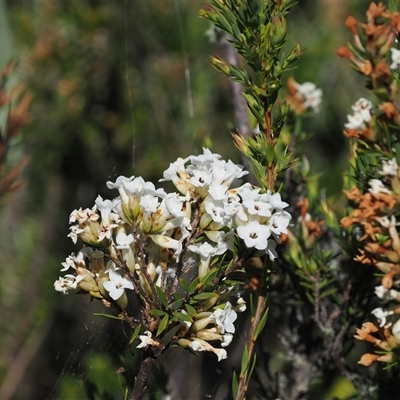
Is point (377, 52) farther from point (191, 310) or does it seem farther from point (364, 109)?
point (191, 310)

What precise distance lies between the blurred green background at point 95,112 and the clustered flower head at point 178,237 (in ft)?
3.67

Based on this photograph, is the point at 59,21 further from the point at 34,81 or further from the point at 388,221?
the point at 388,221

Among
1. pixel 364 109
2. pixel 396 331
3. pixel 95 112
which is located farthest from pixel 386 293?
pixel 95 112

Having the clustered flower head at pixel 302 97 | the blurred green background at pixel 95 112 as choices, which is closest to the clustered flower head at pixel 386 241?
the clustered flower head at pixel 302 97

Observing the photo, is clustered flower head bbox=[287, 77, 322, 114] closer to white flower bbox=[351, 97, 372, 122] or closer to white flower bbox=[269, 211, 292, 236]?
white flower bbox=[351, 97, 372, 122]

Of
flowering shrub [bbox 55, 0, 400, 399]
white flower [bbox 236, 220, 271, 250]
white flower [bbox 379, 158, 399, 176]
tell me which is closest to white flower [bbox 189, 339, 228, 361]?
flowering shrub [bbox 55, 0, 400, 399]

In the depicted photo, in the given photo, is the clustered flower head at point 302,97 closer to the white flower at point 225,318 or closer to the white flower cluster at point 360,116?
the white flower cluster at point 360,116

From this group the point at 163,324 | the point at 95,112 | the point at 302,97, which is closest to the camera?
the point at 163,324

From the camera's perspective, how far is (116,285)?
0.68 meters

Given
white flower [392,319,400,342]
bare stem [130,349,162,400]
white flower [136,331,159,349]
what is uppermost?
white flower [392,319,400,342]

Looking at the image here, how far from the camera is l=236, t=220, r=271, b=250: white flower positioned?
643mm

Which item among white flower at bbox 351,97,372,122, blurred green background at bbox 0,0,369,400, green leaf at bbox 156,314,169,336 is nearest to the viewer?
green leaf at bbox 156,314,169,336

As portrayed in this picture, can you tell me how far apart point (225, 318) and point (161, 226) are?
115 millimetres

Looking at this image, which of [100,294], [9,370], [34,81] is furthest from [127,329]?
[34,81]
